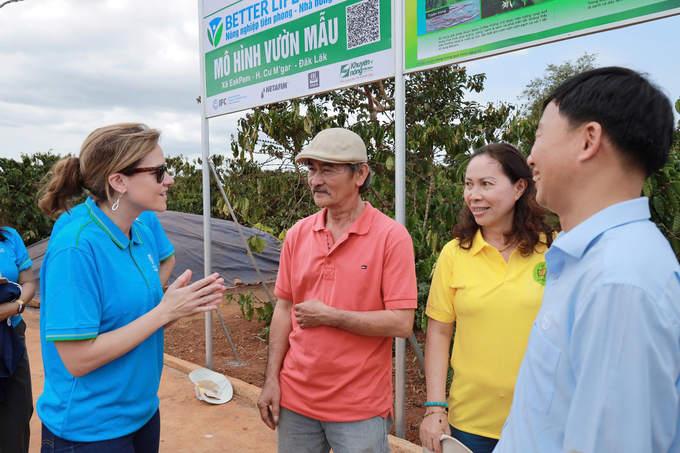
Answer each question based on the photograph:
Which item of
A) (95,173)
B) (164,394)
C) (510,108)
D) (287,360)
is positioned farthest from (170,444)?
(510,108)

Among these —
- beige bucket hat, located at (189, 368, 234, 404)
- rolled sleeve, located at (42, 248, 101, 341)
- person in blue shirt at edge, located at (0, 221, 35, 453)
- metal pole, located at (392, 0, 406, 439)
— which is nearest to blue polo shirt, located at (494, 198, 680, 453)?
rolled sleeve, located at (42, 248, 101, 341)

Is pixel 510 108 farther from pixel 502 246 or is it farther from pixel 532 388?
pixel 532 388

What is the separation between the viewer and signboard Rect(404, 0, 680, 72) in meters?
2.19

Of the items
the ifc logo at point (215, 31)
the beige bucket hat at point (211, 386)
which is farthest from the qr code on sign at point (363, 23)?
the beige bucket hat at point (211, 386)

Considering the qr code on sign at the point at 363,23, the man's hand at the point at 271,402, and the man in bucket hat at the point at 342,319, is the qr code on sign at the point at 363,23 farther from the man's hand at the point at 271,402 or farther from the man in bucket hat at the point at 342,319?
the man's hand at the point at 271,402

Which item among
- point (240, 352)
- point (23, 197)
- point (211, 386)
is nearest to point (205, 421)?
point (211, 386)

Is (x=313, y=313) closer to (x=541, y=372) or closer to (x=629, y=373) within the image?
(x=541, y=372)

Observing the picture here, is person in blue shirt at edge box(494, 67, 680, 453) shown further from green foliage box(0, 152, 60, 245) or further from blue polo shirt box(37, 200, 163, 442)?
green foliage box(0, 152, 60, 245)

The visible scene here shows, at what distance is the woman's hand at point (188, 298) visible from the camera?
1769 mm

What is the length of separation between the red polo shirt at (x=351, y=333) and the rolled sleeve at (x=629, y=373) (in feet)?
4.20

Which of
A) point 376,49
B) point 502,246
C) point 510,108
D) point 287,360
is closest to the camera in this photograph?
point 502,246

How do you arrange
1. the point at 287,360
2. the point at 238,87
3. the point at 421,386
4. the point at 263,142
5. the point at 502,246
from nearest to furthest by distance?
the point at 502,246 → the point at 287,360 → the point at 238,87 → the point at 421,386 → the point at 263,142

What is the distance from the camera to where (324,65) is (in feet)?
11.2

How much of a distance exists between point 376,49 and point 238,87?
1.64 metres
